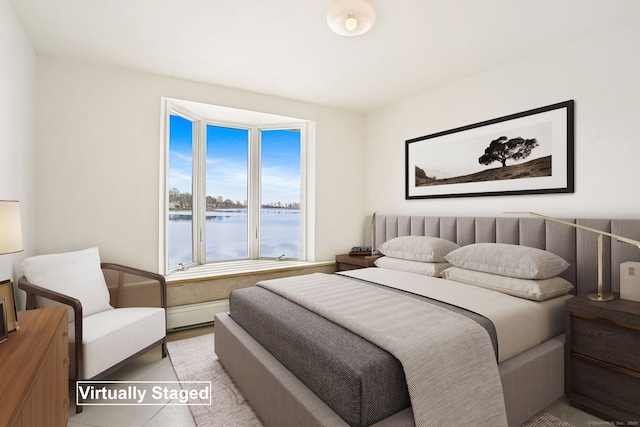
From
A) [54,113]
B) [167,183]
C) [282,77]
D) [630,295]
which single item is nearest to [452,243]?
[630,295]

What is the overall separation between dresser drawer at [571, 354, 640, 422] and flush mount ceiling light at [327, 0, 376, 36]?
247cm

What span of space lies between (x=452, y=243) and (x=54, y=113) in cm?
374

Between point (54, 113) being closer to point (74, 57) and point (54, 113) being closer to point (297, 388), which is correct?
point (74, 57)

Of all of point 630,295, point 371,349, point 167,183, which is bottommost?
point 371,349

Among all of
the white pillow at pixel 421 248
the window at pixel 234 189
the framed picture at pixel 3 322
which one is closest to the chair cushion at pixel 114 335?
the framed picture at pixel 3 322

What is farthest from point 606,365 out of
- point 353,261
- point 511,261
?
point 353,261

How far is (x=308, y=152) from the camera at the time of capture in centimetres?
427

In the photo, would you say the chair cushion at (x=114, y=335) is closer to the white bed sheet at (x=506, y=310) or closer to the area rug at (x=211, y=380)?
the area rug at (x=211, y=380)

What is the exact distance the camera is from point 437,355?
4.55 feet

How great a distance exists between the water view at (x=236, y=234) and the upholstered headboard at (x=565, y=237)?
1.81 metres

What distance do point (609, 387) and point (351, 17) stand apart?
2671mm

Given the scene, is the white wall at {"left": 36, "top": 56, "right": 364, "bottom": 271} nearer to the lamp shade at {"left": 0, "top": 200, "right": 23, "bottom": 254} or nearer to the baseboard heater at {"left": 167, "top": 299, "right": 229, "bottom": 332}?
the baseboard heater at {"left": 167, "top": 299, "right": 229, "bottom": 332}

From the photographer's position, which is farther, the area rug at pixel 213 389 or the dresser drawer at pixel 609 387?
the area rug at pixel 213 389

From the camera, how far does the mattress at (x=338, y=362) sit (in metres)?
1.26
